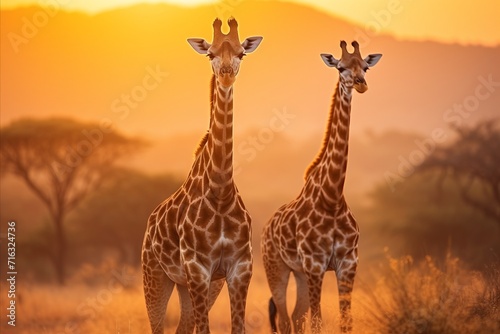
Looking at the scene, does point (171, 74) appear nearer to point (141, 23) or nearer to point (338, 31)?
point (141, 23)

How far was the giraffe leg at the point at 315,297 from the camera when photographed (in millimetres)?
11562

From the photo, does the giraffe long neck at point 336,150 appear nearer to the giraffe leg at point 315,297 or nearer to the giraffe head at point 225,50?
the giraffe leg at point 315,297

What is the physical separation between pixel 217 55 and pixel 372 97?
5776 cm

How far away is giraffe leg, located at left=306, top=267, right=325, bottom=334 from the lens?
455 inches

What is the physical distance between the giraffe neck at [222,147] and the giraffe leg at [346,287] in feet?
6.70

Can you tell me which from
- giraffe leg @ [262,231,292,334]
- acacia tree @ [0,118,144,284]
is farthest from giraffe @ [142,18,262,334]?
acacia tree @ [0,118,144,284]

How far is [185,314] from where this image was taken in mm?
11430

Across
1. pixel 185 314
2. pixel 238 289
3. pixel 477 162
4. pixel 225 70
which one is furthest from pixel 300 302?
pixel 477 162

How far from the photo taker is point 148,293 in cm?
1156

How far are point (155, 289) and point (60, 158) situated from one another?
2077 cm

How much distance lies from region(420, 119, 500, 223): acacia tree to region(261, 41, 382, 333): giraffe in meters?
18.2

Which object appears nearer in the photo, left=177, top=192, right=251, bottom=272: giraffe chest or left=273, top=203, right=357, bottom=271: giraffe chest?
left=177, top=192, right=251, bottom=272: giraffe chest

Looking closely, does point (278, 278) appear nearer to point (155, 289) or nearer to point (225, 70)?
point (155, 289)

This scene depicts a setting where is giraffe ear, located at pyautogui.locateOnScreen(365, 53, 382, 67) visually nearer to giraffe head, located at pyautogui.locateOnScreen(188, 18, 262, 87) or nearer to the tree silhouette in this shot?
giraffe head, located at pyautogui.locateOnScreen(188, 18, 262, 87)
